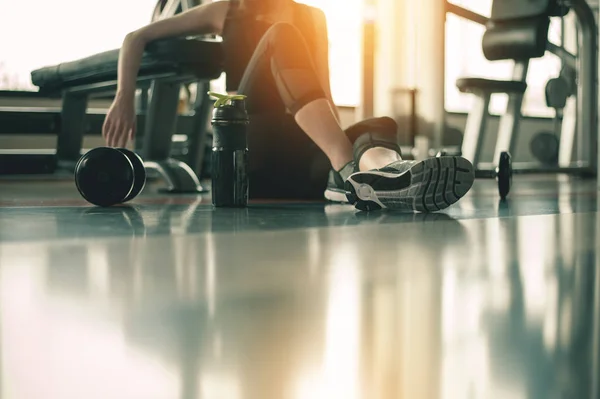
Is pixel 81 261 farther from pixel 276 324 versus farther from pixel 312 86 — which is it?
pixel 312 86

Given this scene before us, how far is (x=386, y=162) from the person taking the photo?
188 centimetres

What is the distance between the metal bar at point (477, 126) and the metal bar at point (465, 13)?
45 centimetres

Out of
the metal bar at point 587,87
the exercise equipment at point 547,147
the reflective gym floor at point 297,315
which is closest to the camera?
the reflective gym floor at point 297,315

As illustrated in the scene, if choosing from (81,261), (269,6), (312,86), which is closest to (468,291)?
(81,261)

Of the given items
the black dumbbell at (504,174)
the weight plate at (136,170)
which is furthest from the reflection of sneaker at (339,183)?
the black dumbbell at (504,174)

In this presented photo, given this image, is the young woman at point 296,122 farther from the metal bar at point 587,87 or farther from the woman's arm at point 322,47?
the metal bar at point 587,87

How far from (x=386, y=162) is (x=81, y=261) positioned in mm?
1014

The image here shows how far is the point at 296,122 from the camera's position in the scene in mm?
2215

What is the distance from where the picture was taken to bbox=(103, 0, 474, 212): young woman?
70.6 inches

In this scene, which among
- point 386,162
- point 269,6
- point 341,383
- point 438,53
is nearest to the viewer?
point 341,383

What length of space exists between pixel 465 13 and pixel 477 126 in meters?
0.61

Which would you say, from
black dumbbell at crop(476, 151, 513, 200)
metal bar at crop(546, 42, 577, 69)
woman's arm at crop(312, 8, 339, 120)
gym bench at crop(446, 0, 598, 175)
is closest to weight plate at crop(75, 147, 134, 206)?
woman's arm at crop(312, 8, 339, 120)

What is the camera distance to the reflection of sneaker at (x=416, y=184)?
1.71 meters

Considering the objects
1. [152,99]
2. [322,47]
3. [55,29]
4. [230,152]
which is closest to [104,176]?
[230,152]
